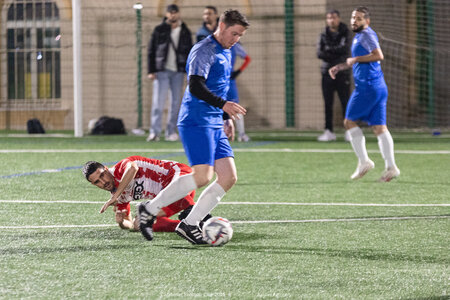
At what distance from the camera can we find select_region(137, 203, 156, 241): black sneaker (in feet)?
18.2

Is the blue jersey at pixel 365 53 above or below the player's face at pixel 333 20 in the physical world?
below

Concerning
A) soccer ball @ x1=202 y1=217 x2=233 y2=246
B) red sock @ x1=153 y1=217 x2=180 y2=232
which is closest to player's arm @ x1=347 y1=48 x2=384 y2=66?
red sock @ x1=153 y1=217 x2=180 y2=232

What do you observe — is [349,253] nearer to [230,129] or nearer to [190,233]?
[190,233]

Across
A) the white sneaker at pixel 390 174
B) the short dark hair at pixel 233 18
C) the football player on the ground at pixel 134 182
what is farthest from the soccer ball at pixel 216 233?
the white sneaker at pixel 390 174

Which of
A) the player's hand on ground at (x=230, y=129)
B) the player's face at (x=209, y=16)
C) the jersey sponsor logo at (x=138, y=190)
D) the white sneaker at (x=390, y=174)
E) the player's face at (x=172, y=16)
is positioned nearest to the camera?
the jersey sponsor logo at (x=138, y=190)

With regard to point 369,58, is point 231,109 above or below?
below

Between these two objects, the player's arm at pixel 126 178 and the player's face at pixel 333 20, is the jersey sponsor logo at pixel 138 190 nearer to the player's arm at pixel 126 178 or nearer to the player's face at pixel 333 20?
the player's arm at pixel 126 178

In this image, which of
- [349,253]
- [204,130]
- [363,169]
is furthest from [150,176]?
[363,169]

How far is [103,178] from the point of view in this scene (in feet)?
19.6

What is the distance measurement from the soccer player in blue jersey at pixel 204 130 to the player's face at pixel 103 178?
0.46 meters

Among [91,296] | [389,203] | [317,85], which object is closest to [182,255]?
[91,296]

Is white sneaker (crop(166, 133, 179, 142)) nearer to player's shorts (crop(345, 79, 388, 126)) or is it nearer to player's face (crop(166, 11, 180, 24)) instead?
player's face (crop(166, 11, 180, 24))

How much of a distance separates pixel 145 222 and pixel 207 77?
100 centimetres

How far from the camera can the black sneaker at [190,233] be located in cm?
548
